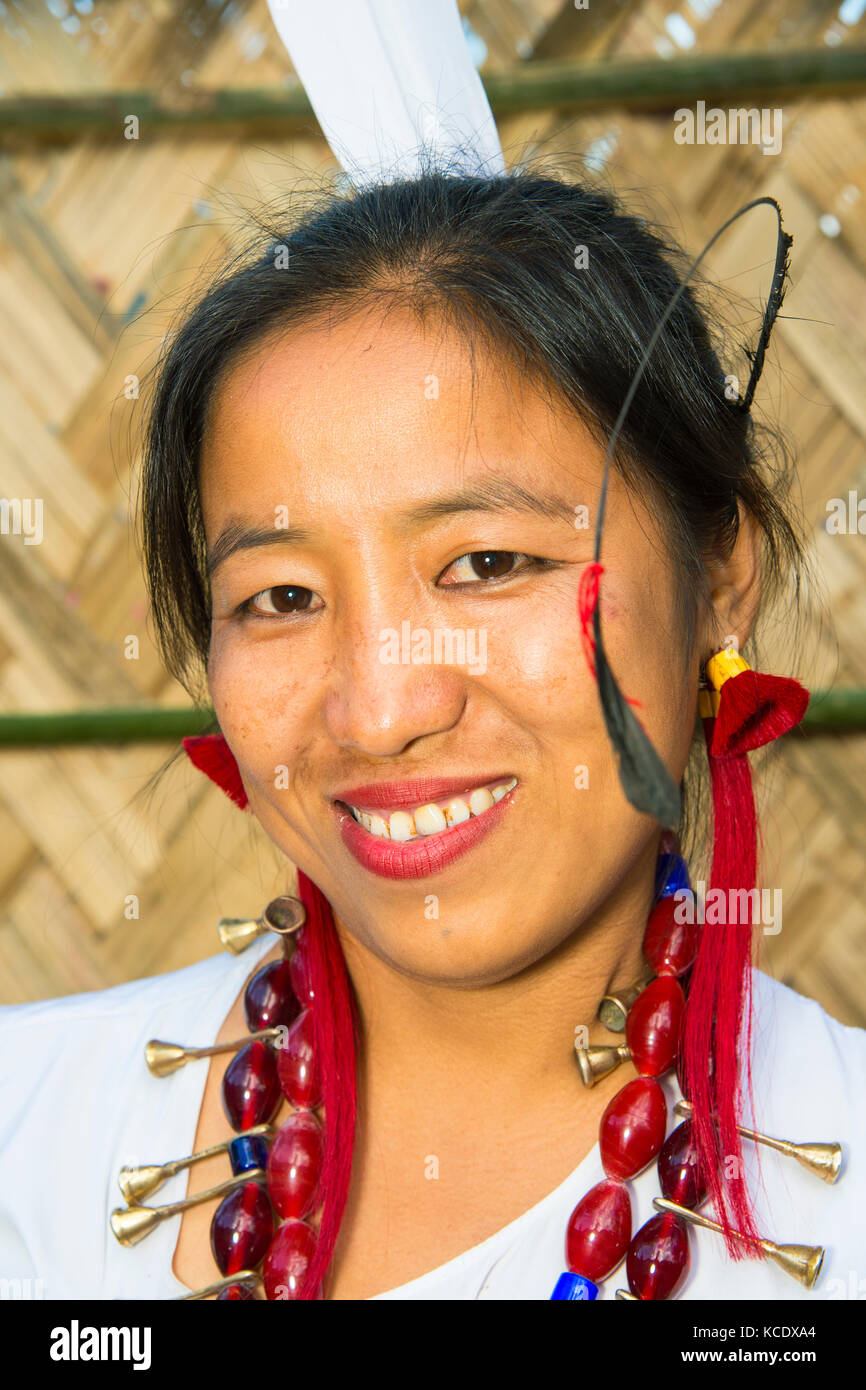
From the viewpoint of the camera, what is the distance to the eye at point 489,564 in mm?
984

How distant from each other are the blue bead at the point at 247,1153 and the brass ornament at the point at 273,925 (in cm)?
19

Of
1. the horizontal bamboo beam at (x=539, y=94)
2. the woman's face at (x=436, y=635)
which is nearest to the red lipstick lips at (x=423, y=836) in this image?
the woman's face at (x=436, y=635)

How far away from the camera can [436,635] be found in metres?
0.96

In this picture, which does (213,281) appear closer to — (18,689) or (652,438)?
(652,438)


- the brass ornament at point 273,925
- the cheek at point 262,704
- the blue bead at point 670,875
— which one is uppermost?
the cheek at point 262,704

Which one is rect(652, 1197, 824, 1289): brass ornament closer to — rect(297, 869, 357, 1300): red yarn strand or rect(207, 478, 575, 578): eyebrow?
rect(297, 869, 357, 1300): red yarn strand

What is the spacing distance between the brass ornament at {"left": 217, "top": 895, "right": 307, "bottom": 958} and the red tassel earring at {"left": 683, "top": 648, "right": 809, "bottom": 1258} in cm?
40

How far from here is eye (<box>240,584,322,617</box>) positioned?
1.06 metres

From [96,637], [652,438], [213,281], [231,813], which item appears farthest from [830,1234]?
[96,637]

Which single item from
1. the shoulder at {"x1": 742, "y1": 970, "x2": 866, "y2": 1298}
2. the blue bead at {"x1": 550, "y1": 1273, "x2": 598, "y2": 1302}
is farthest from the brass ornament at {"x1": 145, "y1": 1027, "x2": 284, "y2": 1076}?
the shoulder at {"x1": 742, "y1": 970, "x2": 866, "y2": 1298}

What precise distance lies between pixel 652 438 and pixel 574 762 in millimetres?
305

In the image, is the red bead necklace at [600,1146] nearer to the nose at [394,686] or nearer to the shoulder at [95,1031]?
the shoulder at [95,1031]

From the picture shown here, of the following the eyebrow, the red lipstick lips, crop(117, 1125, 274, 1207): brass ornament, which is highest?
the eyebrow

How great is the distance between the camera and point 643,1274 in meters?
1.04
